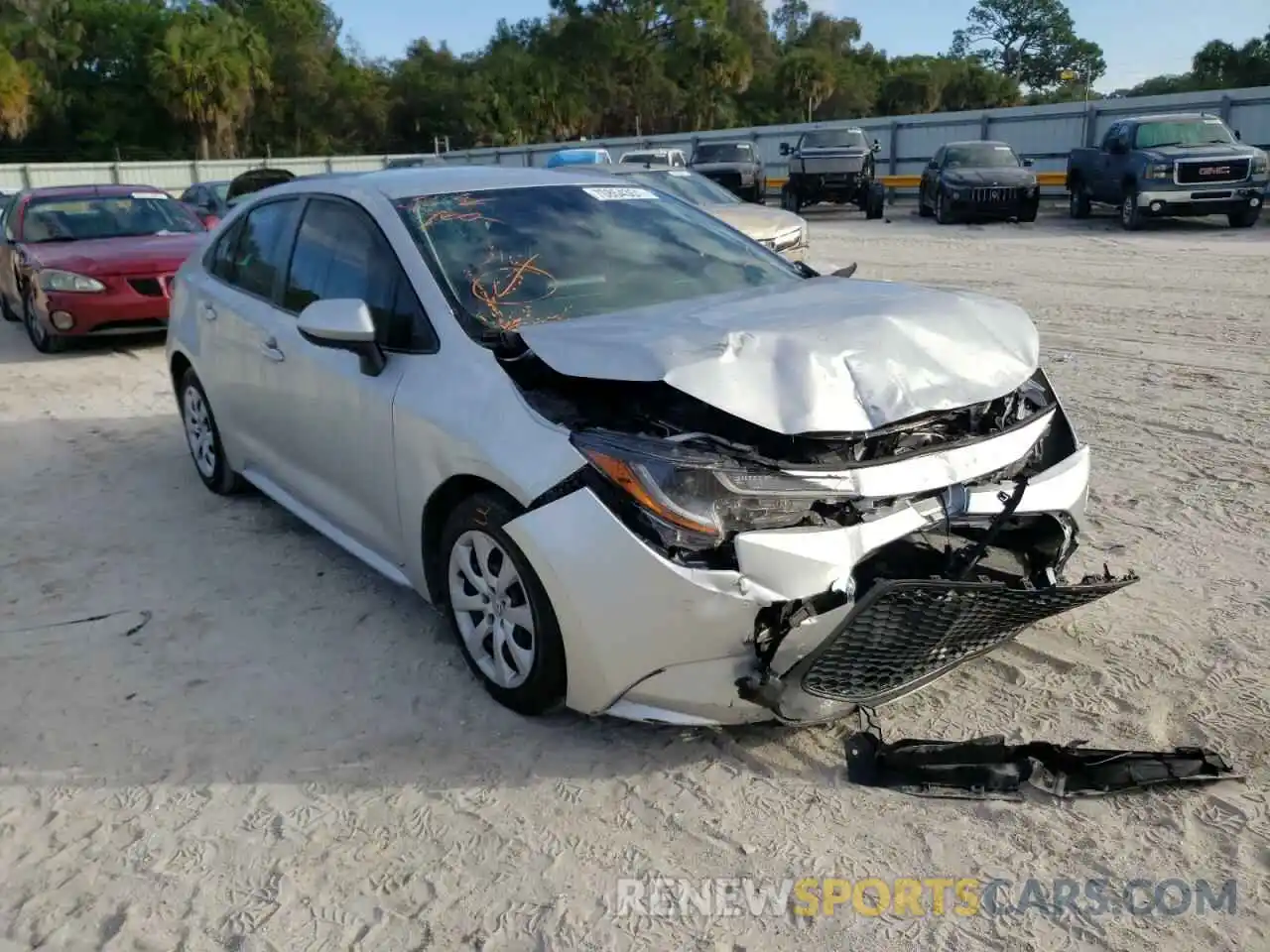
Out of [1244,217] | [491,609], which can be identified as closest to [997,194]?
[1244,217]

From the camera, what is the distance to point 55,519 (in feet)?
18.7

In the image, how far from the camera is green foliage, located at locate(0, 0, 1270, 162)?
53.2 m

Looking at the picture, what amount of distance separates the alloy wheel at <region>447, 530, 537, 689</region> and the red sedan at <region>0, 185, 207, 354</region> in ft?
24.7

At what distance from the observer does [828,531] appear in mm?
3062

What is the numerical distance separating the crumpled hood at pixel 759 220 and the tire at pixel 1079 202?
35.1 ft

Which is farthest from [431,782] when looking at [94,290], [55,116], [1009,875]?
[55,116]

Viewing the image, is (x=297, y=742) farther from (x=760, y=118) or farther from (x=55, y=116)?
(x=760, y=118)

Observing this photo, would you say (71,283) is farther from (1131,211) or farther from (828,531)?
(1131,211)

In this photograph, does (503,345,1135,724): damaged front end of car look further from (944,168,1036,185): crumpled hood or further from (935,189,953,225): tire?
(935,189,953,225): tire

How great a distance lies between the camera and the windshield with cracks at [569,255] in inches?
157

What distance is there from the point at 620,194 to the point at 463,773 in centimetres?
259

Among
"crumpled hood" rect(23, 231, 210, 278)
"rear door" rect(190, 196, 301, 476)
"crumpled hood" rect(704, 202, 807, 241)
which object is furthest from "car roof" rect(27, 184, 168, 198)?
"rear door" rect(190, 196, 301, 476)

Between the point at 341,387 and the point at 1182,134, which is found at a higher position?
the point at 1182,134

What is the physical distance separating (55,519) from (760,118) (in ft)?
209
